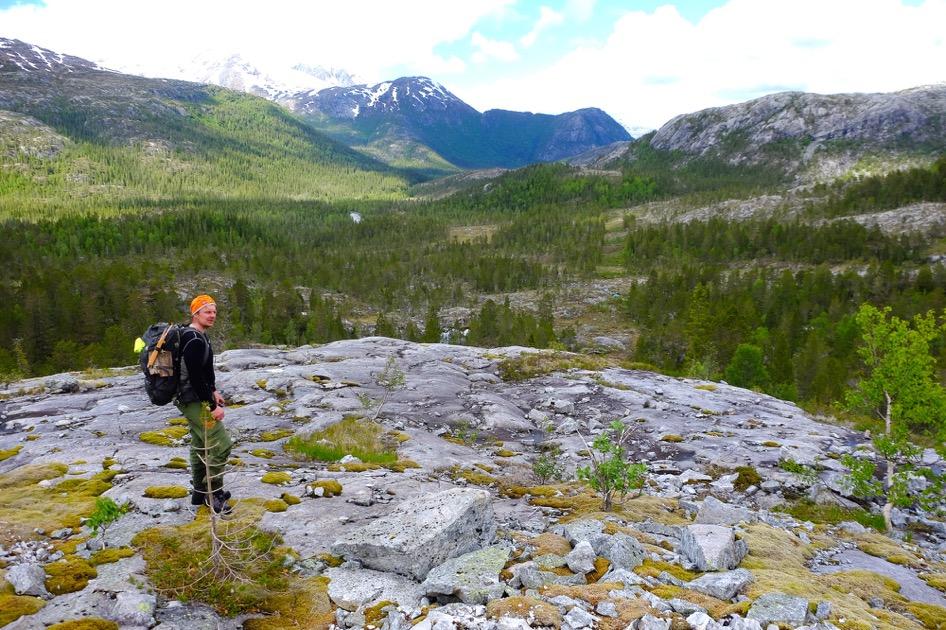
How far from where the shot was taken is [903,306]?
7938cm

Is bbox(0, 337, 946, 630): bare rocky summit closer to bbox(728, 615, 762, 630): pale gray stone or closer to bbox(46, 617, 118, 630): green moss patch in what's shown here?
bbox(728, 615, 762, 630): pale gray stone

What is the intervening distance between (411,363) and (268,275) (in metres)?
106

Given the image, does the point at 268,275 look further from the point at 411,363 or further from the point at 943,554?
the point at 943,554

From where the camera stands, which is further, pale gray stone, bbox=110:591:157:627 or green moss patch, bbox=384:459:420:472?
green moss patch, bbox=384:459:420:472

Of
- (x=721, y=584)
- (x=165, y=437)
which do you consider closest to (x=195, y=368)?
(x=721, y=584)

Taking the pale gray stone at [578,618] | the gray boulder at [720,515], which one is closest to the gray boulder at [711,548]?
the gray boulder at [720,515]

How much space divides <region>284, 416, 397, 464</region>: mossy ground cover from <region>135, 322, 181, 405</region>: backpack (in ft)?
26.6

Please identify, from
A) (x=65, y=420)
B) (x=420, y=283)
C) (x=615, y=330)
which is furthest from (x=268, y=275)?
(x=65, y=420)

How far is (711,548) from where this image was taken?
32.6 ft

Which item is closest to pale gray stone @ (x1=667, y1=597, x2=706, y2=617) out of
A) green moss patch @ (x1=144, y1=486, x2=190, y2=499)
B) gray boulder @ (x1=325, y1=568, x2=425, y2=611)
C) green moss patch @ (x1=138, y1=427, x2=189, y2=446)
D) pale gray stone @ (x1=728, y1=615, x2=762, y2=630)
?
pale gray stone @ (x1=728, y1=615, x2=762, y2=630)

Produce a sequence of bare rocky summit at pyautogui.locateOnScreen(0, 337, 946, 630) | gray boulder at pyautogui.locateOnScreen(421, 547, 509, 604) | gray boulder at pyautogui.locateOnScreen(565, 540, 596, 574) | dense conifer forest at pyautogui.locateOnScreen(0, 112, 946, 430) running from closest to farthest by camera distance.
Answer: bare rocky summit at pyautogui.locateOnScreen(0, 337, 946, 630) → gray boulder at pyautogui.locateOnScreen(421, 547, 509, 604) → gray boulder at pyautogui.locateOnScreen(565, 540, 596, 574) → dense conifer forest at pyautogui.locateOnScreen(0, 112, 946, 430)

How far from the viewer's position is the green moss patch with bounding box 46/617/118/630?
22.0 ft

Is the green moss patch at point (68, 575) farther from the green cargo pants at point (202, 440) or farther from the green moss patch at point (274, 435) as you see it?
the green moss patch at point (274, 435)

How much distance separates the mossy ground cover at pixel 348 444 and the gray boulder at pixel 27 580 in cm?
922
